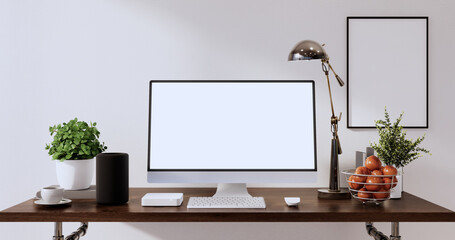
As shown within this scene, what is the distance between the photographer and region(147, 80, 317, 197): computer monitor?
1654mm

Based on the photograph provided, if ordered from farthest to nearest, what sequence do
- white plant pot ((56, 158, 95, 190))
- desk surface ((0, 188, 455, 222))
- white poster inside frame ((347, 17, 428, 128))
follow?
1. white poster inside frame ((347, 17, 428, 128))
2. white plant pot ((56, 158, 95, 190))
3. desk surface ((0, 188, 455, 222))

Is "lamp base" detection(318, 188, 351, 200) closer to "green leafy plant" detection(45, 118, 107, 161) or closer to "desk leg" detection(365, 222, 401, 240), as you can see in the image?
"desk leg" detection(365, 222, 401, 240)

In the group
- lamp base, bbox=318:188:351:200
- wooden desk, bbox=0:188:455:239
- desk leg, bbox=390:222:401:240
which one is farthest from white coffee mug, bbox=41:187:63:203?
desk leg, bbox=390:222:401:240

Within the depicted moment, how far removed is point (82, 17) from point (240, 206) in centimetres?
125

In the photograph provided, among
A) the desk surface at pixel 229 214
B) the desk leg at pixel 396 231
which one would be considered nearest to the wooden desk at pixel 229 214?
the desk surface at pixel 229 214

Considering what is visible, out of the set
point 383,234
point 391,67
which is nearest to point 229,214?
point 383,234

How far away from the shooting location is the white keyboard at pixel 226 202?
1.46m

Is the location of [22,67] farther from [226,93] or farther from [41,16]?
[226,93]

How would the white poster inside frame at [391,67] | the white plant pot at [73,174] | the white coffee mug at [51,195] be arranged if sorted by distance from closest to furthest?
the white coffee mug at [51,195] → the white plant pot at [73,174] → the white poster inside frame at [391,67]

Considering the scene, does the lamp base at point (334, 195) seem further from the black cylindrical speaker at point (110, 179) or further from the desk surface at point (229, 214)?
the black cylindrical speaker at point (110, 179)

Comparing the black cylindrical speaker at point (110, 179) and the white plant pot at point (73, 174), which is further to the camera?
the white plant pot at point (73, 174)

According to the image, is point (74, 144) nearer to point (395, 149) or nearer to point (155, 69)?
point (155, 69)

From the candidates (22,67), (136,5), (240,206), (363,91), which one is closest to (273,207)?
(240,206)

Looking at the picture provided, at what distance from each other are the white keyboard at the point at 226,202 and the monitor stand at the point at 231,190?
8 centimetres
